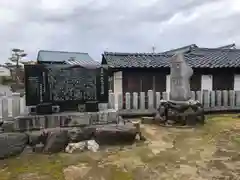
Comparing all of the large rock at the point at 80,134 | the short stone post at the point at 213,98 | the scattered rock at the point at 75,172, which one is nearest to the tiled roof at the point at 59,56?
the short stone post at the point at 213,98

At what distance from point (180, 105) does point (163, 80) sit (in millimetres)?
5040

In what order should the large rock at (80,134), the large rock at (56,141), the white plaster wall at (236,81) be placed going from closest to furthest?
the large rock at (56,141) < the large rock at (80,134) < the white plaster wall at (236,81)

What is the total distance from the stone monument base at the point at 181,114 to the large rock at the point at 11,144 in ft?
16.8

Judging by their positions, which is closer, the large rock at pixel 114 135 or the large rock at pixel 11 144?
the large rock at pixel 11 144

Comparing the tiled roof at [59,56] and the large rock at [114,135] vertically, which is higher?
the tiled roof at [59,56]

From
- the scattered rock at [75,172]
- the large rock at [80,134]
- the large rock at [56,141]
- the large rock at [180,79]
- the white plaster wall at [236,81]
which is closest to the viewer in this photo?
the scattered rock at [75,172]

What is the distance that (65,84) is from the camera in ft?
25.2

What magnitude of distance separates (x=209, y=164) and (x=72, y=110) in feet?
14.2

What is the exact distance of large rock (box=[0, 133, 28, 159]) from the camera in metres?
5.75

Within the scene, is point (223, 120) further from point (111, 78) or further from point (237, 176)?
point (111, 78)

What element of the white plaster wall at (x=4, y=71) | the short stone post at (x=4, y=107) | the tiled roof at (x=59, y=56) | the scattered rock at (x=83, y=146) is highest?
the tiled roof at (x=59, y=56)

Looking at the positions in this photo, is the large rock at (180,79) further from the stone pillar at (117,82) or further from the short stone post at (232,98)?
the stone pillar at (117,82)

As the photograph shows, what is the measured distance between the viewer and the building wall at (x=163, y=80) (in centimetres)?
1398

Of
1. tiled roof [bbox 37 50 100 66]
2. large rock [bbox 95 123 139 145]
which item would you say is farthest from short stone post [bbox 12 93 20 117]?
tiled roof [bbox 37 50 100 66]
